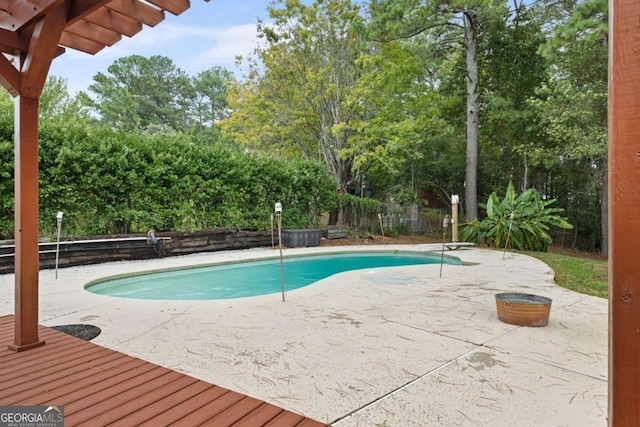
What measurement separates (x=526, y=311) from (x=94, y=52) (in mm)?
4944

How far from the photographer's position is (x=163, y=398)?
2057 mm

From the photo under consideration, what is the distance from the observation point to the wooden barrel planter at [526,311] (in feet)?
11.6

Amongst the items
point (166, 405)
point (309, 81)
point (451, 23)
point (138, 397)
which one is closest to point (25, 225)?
point (138, 397)

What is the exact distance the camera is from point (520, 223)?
427 inches

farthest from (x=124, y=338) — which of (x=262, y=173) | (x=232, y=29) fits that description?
(x=232, y=29)

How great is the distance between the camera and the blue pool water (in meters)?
6.03

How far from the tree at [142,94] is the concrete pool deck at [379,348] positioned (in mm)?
20771

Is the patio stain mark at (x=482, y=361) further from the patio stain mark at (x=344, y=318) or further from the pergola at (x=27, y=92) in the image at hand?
the pergola at (x=27, y=92)

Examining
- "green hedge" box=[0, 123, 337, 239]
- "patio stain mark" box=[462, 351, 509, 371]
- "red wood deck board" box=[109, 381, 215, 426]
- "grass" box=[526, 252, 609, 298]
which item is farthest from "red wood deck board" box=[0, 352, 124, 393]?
"grass" box=[526, 252, 609, 298]

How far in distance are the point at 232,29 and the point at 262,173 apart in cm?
710

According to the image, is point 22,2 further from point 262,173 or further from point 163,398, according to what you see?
point 262,173

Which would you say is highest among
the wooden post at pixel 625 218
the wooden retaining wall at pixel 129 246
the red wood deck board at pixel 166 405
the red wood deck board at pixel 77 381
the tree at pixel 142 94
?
the tree at pixel 142 94

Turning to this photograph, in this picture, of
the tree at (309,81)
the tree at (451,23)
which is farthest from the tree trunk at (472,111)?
the tree at (309,81)

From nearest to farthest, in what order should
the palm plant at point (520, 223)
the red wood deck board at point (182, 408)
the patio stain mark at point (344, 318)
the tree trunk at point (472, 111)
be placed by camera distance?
the red wood deck board at point (182, 408), the patio stain mark at point (344, 318), the palm plant at point (520, 223), the tree trunk at point (472, 111)
